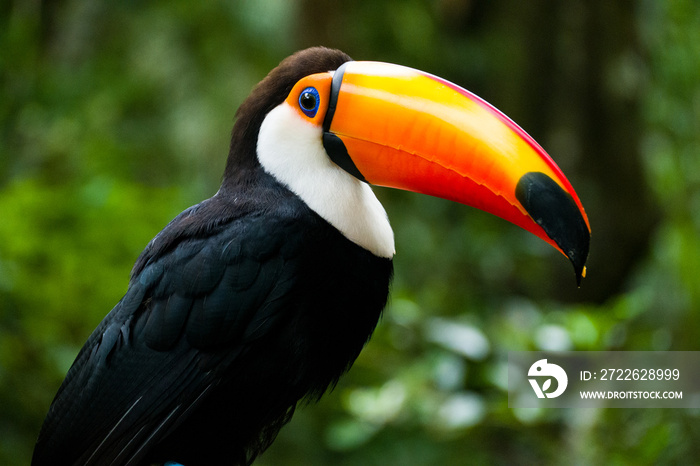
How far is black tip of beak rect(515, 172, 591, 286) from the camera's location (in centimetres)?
179

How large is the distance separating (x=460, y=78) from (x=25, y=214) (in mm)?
3689

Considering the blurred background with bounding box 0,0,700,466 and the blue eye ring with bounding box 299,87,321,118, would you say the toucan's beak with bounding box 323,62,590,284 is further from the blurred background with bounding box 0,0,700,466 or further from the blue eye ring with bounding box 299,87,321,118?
the blurred background with bounding box 0,0,700,466

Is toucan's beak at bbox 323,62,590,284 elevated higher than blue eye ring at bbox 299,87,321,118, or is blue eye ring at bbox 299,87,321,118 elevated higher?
blue eye ring at bbox 299,87,321,118

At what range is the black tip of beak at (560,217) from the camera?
5.88 feet

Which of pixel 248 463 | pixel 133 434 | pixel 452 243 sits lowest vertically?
pixel 452 243

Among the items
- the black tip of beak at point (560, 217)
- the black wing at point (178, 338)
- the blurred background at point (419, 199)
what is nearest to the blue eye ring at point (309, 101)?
the black wing at point (178, 338)

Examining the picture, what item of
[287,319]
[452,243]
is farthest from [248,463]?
[452,243]

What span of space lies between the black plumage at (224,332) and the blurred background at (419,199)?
1007 mm

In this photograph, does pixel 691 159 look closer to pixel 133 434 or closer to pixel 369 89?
pixel 369 89

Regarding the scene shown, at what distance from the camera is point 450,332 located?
3098 millimetres

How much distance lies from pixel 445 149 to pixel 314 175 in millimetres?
367

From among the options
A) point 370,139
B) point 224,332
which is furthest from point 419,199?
point 224,332

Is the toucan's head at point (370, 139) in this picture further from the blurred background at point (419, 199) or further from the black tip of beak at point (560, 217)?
the blurred background at point (419, 199)

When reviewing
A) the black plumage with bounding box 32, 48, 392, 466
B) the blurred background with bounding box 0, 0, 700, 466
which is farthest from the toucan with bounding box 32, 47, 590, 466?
the blurred background with bounding box 0, 0, 700, 466
